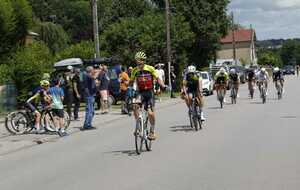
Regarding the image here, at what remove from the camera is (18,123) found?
19859mm

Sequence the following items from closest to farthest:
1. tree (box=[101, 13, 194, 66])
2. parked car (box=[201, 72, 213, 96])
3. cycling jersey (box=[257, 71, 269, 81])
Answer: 1. cycling jersey (box=[257, 71, 269, 81])
2. parked car (box=[201, 72, 213, 96])
3. tree (box=[101, 13, 194, 66])

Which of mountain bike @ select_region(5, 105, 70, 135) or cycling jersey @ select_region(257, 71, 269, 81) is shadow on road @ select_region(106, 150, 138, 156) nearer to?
Result: mountain bike @ select_region(5, 105, 70, 135)

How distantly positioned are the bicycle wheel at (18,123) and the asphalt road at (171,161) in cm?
175

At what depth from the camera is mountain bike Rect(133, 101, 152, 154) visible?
13.4 meters

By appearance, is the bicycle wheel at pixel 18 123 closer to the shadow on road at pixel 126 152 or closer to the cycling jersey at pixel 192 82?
the cycling jersey at pixel 192 82

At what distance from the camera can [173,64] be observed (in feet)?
169

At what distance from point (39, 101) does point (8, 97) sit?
10131 millimetres

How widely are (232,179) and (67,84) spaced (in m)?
15.4

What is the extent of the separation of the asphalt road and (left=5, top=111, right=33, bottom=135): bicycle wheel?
1751mm

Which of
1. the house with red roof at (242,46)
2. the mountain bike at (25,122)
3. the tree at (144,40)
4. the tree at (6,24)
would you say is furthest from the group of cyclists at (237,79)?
the house with red roof at (242,46)

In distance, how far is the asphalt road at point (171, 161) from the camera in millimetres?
9859

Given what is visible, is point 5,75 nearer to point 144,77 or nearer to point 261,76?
point 261,76

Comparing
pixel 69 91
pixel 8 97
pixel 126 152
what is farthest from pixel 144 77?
pixel 8 97

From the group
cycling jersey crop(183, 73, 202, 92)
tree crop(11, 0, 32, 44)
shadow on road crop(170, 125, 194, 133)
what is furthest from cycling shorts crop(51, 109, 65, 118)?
tree crop(11, 0, 32, 44)
